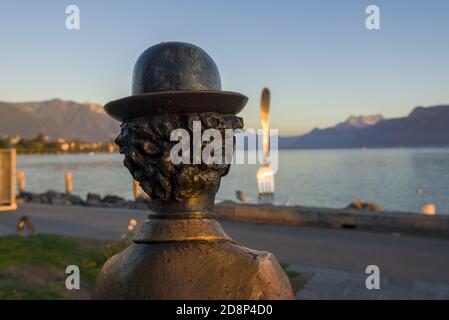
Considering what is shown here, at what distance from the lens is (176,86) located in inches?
65.9

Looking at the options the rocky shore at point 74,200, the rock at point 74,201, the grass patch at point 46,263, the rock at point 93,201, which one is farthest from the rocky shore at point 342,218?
the rock at point 74,201

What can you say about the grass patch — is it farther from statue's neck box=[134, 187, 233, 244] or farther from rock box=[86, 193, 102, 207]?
rock box=[86, 193, 102, 207]

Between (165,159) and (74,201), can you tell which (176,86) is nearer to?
(165,159)

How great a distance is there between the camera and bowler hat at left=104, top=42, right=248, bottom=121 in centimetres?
164

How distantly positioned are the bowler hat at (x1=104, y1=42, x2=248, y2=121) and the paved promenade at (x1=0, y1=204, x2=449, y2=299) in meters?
5.24

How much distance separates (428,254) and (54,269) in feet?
21.4

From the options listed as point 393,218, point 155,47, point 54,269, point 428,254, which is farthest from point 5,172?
point 393,218

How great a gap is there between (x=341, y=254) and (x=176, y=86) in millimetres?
7965

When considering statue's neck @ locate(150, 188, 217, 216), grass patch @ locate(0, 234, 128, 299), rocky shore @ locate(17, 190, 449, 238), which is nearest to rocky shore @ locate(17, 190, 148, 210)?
rocky shore @ locate(17, 190, 449, 238)

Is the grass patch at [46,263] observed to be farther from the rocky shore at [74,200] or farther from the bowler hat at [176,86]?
the rocky shore at [74,200]

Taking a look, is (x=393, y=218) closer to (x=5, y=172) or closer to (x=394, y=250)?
(x=394, y=250)

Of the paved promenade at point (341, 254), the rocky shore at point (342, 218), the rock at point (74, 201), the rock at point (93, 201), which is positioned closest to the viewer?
→ the paved promenade at point (341, 254)

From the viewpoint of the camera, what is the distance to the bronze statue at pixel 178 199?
1.61m
